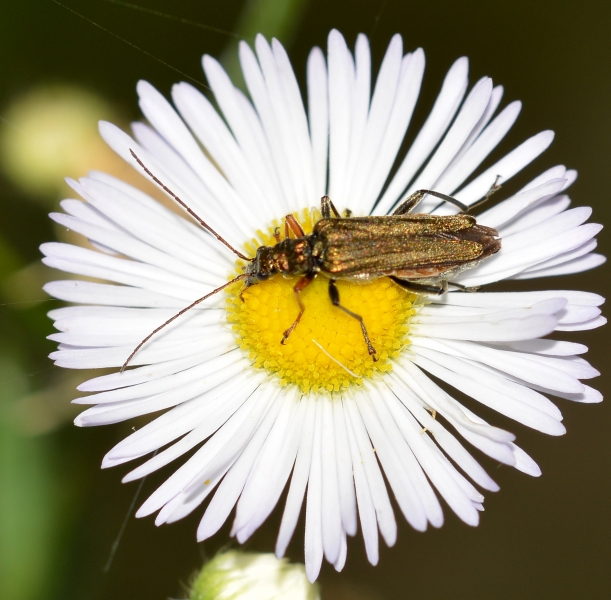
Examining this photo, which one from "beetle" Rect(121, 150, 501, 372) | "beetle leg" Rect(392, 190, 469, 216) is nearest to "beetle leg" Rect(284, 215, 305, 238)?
"beetle" Rect(121, 150, 501, 372)

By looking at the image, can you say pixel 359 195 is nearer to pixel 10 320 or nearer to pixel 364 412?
pixel 364 412

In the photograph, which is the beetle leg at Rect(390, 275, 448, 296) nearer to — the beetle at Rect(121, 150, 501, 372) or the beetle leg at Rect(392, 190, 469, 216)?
the beetle at Rect(121, 150, 501, 372)

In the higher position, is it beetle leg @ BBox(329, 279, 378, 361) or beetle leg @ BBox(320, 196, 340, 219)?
beetle leg @ BBox(320, 196, 340, 219)

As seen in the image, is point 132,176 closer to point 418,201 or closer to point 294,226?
point 294,226

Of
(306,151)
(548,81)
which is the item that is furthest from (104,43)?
(548,81)

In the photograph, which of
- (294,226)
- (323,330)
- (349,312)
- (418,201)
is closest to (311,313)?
(323,330)
